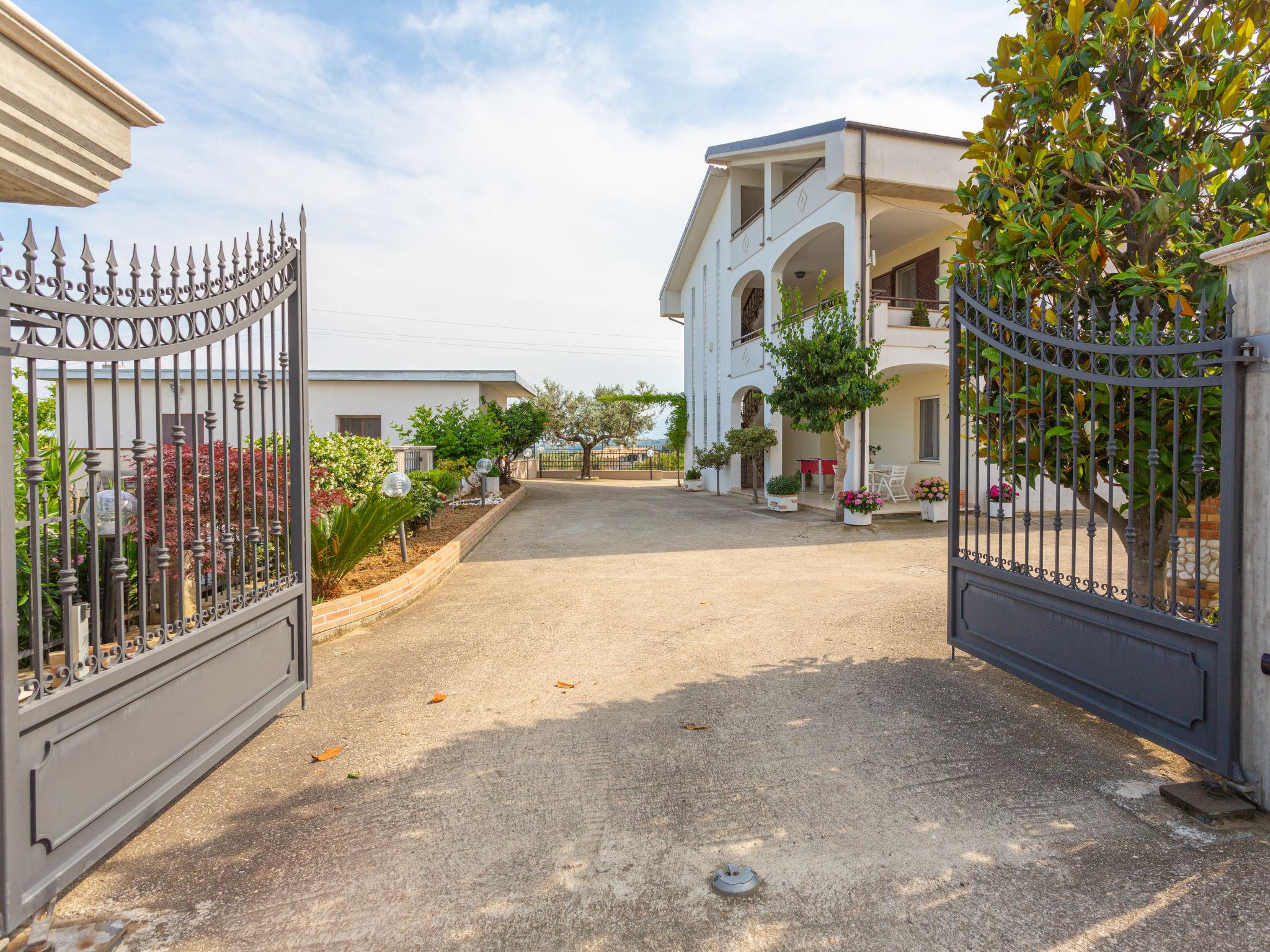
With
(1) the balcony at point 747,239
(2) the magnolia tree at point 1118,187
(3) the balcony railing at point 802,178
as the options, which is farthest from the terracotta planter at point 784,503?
(2) the magnolia tree at point 1118,187

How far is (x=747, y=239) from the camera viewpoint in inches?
716

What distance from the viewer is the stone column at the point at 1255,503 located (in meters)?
2.68

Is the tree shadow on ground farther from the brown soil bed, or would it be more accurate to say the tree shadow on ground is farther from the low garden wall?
the brown soil bed

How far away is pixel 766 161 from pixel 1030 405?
47.8 feet

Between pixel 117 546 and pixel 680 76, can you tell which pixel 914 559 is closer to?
pixel 680 76

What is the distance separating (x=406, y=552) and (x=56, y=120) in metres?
6.32

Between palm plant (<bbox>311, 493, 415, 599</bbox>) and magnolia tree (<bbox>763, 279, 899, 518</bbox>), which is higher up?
magnolia tree (<bbox>763, 279, 899, 518</bbox>)

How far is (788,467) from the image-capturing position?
21.2 meters

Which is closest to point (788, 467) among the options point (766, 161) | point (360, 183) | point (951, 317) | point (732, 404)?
point (732, 404)

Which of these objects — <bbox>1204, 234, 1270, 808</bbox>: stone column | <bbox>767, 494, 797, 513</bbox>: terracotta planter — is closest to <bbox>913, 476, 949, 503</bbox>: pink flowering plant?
<bbox>767, 494, 797, 513</bbox>: terracotta planter

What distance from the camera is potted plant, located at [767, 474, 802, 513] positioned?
591 inches

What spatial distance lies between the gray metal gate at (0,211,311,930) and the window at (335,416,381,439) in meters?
17.9

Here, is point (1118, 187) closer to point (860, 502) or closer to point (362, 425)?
point (860, 502)

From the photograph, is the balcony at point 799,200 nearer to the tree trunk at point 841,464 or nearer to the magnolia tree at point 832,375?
the magnolia tree at point 832,375
